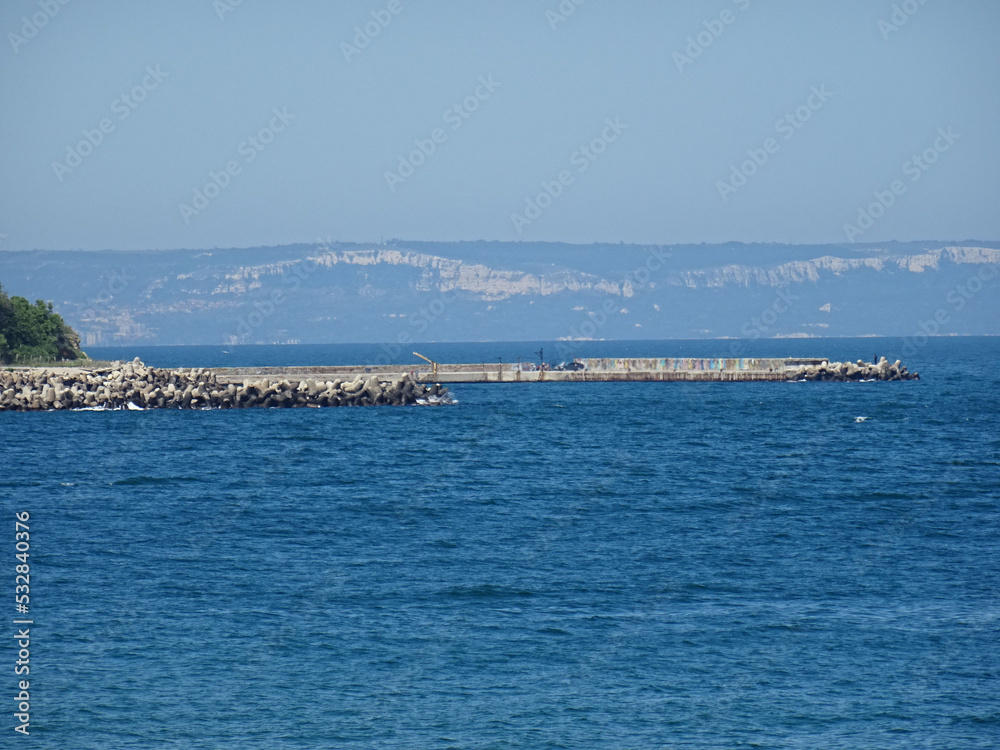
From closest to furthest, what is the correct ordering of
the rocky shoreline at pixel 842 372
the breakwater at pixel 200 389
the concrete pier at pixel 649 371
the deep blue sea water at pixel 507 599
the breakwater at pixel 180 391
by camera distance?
the deep blue sea water at pixel 507 599, the breakwater at pixel 180 391, the breakwater at pixel 200 389, the concrete pier at pixel 649 371, the rocky shoreline at pixel 842 372

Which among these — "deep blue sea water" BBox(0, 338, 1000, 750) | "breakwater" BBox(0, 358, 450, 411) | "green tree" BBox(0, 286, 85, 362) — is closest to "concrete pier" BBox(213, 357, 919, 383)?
"breakwater" BBox(0, 358, 450, 411)

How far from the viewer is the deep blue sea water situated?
20.8 metres

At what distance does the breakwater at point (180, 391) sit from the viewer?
81.5 metres

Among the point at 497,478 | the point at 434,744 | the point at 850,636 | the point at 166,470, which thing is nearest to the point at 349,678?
the point at 434,744

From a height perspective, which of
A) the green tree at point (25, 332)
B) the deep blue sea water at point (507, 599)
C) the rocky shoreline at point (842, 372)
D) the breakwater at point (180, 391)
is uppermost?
the green tree at point (25, 332)

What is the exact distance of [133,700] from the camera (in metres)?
21.4

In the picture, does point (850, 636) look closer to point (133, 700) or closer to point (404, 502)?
point (133, 700)

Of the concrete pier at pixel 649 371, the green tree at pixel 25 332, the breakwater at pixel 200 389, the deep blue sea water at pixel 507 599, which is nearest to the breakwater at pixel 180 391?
the breakwater at pixel 200 389

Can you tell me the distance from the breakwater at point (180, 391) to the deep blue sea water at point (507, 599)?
77.5ft

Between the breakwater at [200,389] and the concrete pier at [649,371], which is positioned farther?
the concrete pier at [649,371]

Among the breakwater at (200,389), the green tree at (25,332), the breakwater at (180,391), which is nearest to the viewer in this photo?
the breakwater at (180,391)

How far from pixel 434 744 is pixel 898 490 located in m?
31.0

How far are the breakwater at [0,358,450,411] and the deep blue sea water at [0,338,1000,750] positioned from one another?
23.6m

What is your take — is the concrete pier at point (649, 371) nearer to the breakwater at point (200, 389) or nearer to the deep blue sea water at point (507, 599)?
the breakwater at point (200, 389)
